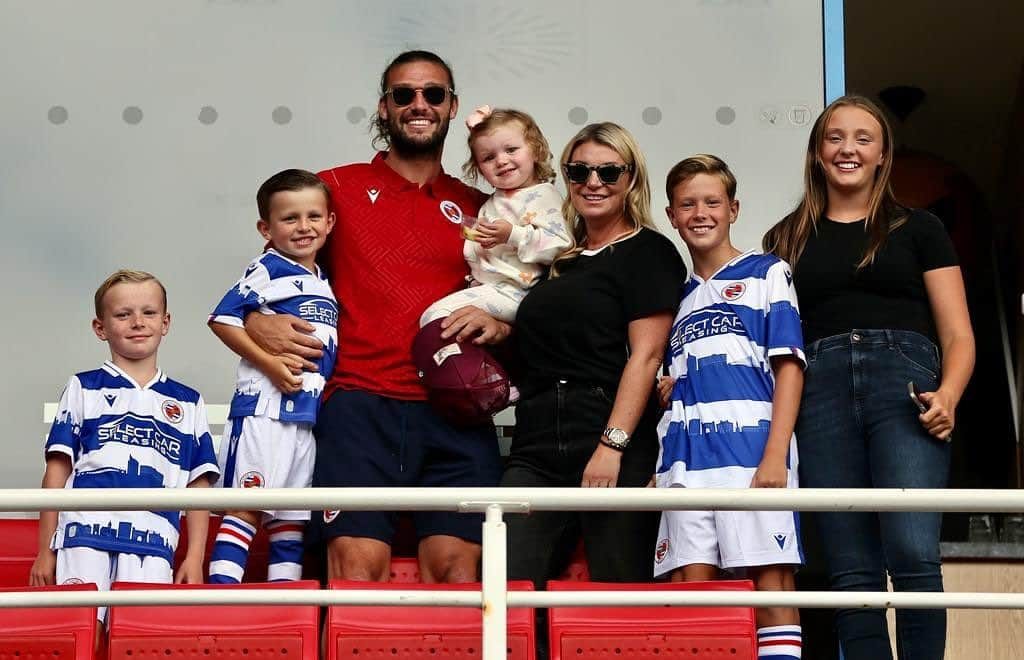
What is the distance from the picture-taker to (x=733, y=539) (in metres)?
3.89

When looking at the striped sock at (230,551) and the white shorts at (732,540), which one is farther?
the striped sock at (230,551)

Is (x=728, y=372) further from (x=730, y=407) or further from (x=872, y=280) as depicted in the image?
(x=872, y=280)

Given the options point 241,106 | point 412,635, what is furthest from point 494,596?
point 241,106

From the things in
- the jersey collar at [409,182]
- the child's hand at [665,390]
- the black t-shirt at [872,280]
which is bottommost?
the child's hand at [665,390]

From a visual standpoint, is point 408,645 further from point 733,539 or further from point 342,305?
point 342,305

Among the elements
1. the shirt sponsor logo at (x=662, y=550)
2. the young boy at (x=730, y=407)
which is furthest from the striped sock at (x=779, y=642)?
the shirt sponsor logo at (x=662, y=550)

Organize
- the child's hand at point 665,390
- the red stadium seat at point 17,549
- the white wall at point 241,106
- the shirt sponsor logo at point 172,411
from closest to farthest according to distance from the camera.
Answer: the child's hand at point 665,390 < the shirt sponsor logo at point 172,411 < the red stadium seat at point 17,549 < the white wall at point 241,106

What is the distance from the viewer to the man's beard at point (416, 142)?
4617mm

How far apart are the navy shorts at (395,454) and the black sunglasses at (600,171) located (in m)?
0.73

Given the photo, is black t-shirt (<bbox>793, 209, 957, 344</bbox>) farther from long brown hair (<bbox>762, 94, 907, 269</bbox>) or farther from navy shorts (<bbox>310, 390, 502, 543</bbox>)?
navy shorts (<bbox>310, 390, 502, 543</bbox>)

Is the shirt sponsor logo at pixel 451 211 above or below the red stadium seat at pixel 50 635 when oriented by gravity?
above

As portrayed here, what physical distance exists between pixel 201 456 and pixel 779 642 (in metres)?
1.60

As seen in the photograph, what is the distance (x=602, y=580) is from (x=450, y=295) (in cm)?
94

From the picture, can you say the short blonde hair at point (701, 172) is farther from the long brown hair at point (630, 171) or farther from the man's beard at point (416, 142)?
the man's beard at point (416, 142)
